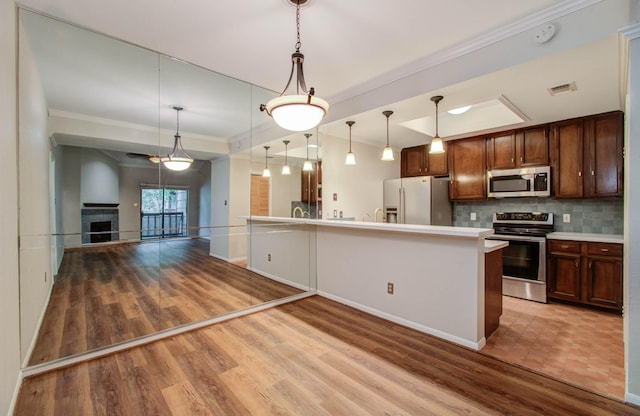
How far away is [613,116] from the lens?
340 cm

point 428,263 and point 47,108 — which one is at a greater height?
point 47,108

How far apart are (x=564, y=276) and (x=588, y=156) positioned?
5.06 ft

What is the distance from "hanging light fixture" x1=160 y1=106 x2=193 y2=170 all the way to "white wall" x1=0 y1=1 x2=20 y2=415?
1.07 metres

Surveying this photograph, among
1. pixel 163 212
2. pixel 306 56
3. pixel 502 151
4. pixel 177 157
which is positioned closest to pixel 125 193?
pixel 163 212

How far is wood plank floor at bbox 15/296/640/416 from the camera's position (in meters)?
1.76

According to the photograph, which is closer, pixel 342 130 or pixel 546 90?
pixel 546 90

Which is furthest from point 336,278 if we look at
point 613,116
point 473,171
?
point 613,116

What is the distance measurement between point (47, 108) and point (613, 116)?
19.2 feet

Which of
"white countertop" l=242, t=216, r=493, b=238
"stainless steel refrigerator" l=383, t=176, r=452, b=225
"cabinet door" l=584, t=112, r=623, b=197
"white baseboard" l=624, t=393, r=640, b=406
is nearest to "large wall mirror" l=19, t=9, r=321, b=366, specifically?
"white countertop" l=242, t=216, r=493, b=238

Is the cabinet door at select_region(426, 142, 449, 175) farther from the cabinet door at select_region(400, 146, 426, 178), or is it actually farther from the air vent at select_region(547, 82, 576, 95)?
the air vent at select_region(547, 82, 576, 95)

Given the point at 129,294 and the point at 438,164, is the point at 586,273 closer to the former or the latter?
the point at 438,164

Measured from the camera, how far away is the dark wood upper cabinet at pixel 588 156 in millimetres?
3391

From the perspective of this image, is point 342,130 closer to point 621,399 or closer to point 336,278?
point 336,278

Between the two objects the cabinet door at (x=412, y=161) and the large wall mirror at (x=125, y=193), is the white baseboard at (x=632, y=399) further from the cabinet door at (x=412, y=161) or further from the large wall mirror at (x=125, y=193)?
the cabinet door at (x=412, y=161)
